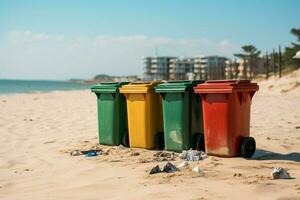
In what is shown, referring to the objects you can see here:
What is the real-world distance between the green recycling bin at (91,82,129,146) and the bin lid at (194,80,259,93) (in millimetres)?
1671

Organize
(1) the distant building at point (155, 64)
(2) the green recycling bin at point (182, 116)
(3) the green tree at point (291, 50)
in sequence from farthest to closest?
(1) the distant building at point (155, 64), (3) the green tree at point (291, 50), (2) the green recycling bin at point (182, 116)

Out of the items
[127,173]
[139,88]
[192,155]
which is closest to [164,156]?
[192,155]

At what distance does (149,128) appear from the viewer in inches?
290

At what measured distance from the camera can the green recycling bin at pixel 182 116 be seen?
6.82 meters

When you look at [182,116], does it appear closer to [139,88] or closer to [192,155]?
[192,155]

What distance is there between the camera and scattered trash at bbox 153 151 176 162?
20.9 ft

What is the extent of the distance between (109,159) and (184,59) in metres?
153

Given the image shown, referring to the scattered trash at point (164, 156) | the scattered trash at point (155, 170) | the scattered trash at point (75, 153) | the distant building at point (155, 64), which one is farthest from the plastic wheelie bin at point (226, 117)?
the distant building at point (155, 64)

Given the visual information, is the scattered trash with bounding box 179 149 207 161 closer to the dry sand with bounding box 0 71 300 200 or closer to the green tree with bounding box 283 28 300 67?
the dry sand with bounding box 0 71 300 200

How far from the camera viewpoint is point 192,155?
6344mm


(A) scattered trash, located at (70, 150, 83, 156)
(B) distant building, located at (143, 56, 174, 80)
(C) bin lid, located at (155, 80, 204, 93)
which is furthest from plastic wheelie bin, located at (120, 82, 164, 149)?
(B) distant building, located at (143, 56, 174, 80)

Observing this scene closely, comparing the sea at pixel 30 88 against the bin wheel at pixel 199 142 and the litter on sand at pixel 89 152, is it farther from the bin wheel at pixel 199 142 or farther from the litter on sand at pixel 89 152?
the bin wheel at pixel 199 142

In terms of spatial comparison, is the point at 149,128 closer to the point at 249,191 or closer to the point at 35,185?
the point at 35,185

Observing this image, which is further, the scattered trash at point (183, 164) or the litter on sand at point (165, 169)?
the scattered trash at point (183, 164)
